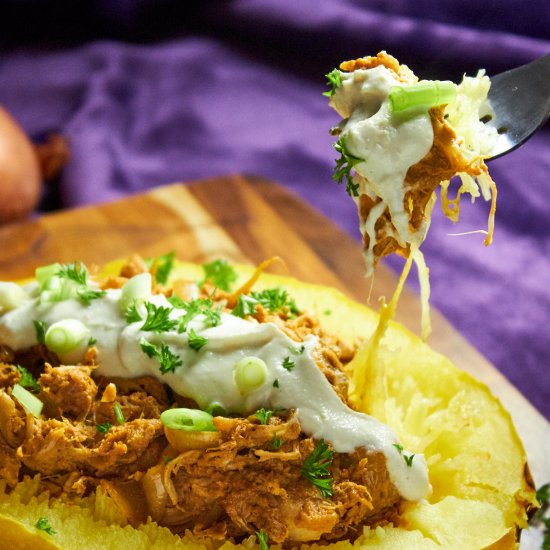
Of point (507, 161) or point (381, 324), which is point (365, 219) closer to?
point (381, 324)

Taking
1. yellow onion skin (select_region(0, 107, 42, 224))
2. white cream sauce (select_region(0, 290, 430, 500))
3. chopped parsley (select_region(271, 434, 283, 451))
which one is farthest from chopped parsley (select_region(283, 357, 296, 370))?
yellow onion skin (select_region(0, 107, 42, 224))

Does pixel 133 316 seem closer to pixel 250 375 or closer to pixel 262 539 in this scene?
pixel 250 375

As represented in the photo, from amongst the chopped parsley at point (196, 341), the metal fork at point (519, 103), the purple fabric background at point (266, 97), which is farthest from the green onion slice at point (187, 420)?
the purple fabric background at point (266, 97)

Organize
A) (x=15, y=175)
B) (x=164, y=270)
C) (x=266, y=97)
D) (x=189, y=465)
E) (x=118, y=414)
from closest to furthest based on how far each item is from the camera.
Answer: (x=189, y=465)
(x=118, y=414)
(x=164, y=270)
(x=15, y=175)
(x=266, y=97)

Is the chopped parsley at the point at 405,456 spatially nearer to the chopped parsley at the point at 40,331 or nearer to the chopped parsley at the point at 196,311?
the chopped parsley at the point at 196,311

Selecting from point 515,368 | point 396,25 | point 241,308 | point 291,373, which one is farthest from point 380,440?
point 396,25

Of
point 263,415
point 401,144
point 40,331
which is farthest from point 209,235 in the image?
point 401,144
